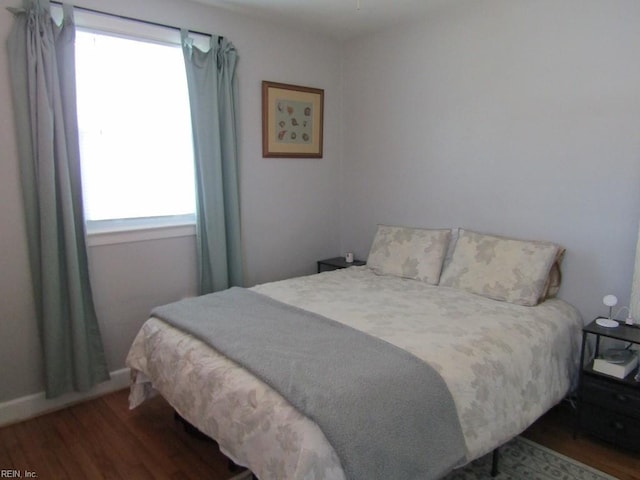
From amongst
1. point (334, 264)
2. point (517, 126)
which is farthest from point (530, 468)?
point (334, 264)

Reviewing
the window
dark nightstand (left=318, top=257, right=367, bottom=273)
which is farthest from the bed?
the window

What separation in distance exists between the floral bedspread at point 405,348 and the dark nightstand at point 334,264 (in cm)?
84

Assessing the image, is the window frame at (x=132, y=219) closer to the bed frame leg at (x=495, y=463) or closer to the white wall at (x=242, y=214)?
the white wall at (x=242, y=214)

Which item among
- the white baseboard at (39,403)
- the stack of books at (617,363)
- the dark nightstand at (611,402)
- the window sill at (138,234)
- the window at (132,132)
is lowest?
the white baseboard at (39,403)

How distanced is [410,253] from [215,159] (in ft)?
4.99

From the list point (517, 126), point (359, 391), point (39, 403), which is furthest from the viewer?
point (517, 126)

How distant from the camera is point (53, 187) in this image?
2.46m

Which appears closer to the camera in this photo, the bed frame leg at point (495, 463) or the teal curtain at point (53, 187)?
the bed frame leg at point (495, 463)

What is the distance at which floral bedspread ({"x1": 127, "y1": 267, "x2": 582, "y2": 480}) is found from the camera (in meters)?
1.50

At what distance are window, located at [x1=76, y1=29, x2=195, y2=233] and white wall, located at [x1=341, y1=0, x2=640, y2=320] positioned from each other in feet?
5.12

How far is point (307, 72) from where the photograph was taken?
3.65 m

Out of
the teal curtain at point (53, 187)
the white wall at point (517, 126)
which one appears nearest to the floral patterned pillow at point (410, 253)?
the white wall at point (517, 126)

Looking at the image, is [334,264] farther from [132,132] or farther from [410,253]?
[132,132]

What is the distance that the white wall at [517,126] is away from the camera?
240cm
